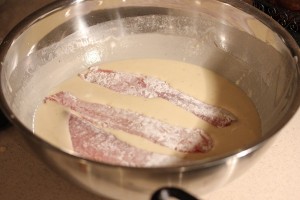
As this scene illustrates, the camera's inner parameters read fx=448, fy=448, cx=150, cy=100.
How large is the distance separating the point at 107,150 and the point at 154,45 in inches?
12.5

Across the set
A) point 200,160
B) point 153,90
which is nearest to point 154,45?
point 153,90

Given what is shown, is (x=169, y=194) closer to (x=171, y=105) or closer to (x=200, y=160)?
(x=200, y=160)

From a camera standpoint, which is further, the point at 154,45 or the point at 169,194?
the point at 154,45

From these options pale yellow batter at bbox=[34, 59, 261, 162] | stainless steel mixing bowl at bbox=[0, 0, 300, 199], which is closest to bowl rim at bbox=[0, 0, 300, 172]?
stainless steel mixing bowl at bbox=[0, 0, 300, 199]

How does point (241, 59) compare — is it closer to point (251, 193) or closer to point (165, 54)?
point (165, 54)

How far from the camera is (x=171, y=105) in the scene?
0.83 metres

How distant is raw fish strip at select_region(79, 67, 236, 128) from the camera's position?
80cm

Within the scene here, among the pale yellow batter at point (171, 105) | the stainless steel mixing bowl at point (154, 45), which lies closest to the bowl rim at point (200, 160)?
the stainless steel mixing bowl at point (154, 45)

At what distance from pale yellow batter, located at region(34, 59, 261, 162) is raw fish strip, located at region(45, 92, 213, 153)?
0.04 ft

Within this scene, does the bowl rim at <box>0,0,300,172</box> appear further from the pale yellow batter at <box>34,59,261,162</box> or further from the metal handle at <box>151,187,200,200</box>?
the pale yellow batter at <box>34,59,261,162</box>

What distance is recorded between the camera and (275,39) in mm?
797

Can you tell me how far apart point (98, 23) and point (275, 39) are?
0.37 meters

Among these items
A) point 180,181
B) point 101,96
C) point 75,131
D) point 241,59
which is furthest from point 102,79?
point 180,181

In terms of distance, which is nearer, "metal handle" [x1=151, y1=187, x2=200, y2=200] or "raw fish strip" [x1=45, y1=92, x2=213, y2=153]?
"metal handle" [x1=151, y1=187, x2=200, y2=200]
